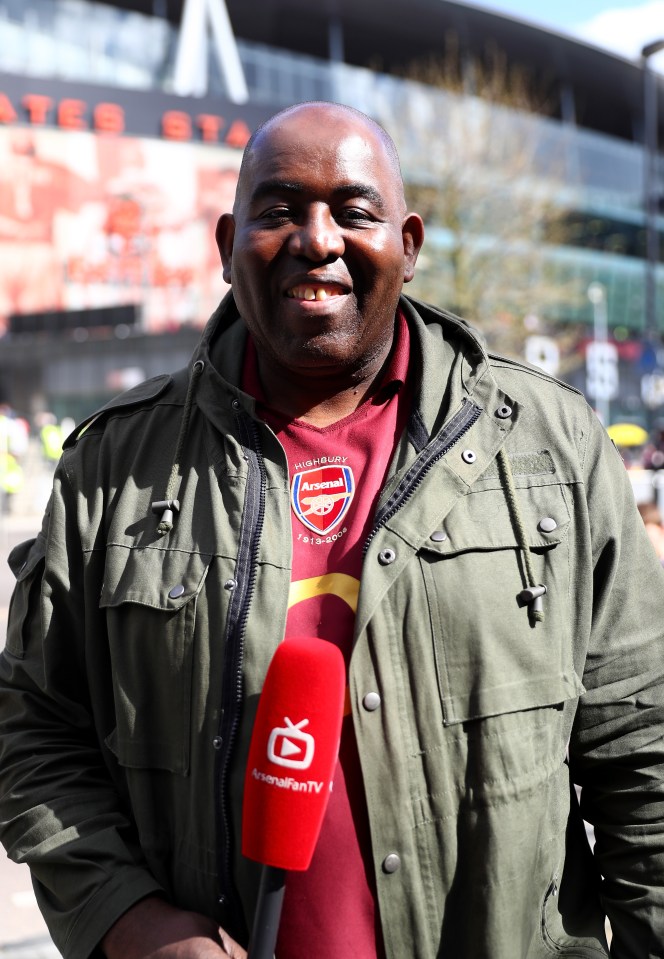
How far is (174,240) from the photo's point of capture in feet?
136

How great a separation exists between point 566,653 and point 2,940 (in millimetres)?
3045

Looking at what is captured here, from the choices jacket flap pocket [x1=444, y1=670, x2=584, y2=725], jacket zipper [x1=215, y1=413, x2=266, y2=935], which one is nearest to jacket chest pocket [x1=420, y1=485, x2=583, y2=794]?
jacket flap pocket [x1=444, y1=670, x2=584, y2=725]

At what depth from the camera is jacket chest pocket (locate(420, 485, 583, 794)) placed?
5.81 feet

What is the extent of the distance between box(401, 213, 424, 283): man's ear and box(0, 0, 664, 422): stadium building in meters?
17.9

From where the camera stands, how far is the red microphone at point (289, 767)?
4.64 feet

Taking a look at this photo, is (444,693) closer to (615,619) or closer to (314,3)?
(615,619)

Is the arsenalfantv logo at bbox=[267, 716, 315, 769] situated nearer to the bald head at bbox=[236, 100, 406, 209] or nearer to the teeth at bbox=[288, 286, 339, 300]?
the teeth at bbox=[288, 286, 339, 300]

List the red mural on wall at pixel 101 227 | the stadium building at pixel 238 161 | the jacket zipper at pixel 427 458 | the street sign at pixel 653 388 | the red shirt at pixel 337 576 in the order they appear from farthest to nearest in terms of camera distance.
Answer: the red mural on wall at pixel 101 227 < the stadium building at pixel 238 161 < the street sign at pixel 653 388 < the jacket zipper at pixel 427 458 < the red shirt at pixel 337 576

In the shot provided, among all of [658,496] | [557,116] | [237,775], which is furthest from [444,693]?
[557,116]

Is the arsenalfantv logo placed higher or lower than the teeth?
lower

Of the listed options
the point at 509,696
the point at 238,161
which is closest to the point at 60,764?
the point at 509,696

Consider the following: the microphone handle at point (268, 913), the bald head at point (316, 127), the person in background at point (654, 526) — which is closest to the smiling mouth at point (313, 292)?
the bald head at point (316, 127)

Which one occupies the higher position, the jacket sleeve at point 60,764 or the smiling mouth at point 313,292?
the smiling mouth at point 313,292

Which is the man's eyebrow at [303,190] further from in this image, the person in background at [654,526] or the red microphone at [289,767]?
the person in background at [654,526]
